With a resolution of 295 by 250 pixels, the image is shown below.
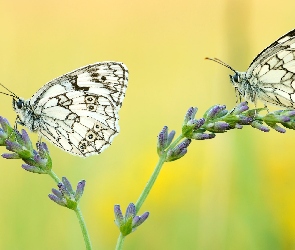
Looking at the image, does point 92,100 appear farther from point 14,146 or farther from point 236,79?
point 14,146

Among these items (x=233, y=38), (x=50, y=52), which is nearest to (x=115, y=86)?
(x=233, y=38)

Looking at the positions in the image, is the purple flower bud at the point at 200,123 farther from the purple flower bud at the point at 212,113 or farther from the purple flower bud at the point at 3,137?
the purple flower bud at the point at 3,137

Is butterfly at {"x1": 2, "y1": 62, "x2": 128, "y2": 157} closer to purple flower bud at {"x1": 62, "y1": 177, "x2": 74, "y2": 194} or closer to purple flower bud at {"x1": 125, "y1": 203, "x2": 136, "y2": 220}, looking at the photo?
purple flower bud at {"x1": 62, "y1": 177, "x2": 74, "y2": 194}

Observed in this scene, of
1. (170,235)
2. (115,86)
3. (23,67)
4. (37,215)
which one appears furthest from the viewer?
(23,67)

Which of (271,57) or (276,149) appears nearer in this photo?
(271,57)

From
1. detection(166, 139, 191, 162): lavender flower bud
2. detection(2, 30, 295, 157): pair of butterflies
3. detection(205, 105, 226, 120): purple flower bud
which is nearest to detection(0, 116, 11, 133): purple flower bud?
detection(2, 30, 295, 157): pair of butterflies

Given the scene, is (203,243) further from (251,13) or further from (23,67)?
(23,67)

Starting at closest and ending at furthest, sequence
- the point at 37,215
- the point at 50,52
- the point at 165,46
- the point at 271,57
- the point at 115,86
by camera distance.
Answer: the point at 115,86
the point at 271,57
the point at 37,215
the point at 50,52
the point at 165,46
